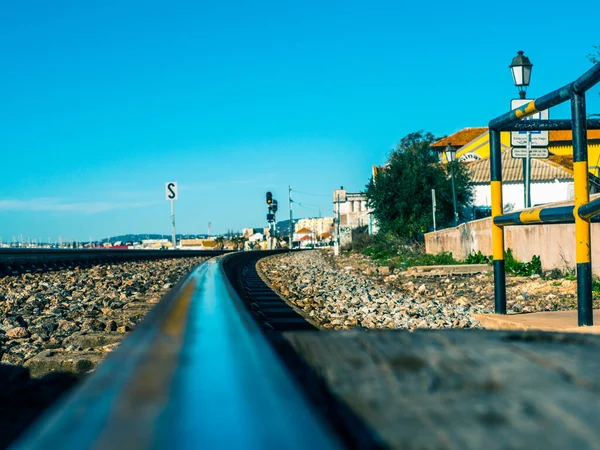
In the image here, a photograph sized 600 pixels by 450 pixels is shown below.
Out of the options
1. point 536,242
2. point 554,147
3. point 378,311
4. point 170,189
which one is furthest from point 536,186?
point 378,311

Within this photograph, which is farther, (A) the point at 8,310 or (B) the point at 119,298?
(B) the point at 119,298

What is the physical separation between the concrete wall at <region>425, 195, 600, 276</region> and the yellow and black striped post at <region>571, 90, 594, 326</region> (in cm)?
746

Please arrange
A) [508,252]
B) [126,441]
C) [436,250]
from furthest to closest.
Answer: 1. [436,250]
2. [508,252]
3. [126,441]

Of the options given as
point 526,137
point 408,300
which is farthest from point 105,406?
point 526,137

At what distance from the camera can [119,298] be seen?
31.2 ft

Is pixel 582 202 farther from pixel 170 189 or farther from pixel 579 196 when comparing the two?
pixel 170 189

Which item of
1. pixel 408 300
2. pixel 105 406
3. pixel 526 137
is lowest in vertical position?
pixel 408 300

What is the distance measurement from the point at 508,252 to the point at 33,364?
41.3 ft

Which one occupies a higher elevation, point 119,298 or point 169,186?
point 169,186

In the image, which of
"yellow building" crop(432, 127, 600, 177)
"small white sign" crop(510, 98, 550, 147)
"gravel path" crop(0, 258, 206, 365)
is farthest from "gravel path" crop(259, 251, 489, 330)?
"yellow building" crop(432, 127, 600, 177)

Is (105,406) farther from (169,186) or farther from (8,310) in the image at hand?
(169,186)

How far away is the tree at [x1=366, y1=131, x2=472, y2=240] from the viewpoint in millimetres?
37594

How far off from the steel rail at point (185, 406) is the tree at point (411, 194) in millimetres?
34944

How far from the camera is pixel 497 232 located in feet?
17.8
